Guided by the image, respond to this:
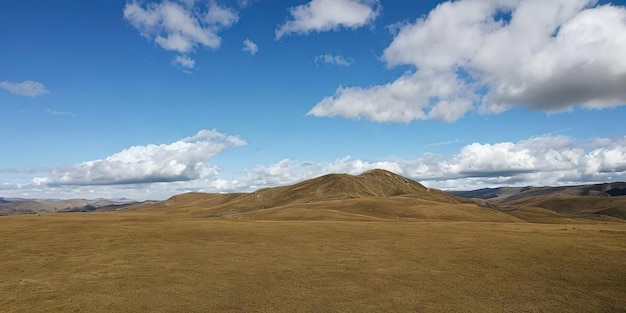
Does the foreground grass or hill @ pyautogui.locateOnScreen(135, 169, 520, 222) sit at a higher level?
hill @ pyautogui.locateOnScreen(135, 169, 520, 222)

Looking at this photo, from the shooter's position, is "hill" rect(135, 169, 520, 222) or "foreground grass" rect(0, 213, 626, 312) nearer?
"foreground grass" rect(0, 213, 626, 312)

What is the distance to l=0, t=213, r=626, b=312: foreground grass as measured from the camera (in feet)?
67.3

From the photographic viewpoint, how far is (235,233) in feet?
159

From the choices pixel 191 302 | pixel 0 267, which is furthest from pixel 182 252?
pixel 191 302

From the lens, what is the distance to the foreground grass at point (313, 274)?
20.5 metres

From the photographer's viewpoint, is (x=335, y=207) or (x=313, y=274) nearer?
(x=313, y=274)

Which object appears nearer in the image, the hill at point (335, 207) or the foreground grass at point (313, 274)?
the foreground grass at point (313, 274)

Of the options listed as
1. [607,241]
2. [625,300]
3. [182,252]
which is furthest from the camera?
[607,241]

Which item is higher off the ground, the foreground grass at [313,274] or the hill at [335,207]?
the hill at [335,207]

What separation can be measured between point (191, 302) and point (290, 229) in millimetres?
32392

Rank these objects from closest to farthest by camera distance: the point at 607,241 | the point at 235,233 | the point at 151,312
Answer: the point at 151,312
the point at 607,241
the point at 235,233

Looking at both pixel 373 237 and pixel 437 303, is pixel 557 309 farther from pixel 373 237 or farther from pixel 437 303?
pixel 373 237

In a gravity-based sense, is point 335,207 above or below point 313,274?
above

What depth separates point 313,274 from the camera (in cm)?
2678
